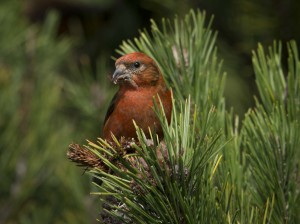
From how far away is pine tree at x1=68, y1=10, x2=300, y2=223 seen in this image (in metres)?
1.70

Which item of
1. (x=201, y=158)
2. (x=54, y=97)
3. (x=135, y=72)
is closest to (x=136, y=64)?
(x=135, y=72)

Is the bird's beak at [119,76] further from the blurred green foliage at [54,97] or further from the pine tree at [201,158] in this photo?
the blurred green foliage at [54,97]

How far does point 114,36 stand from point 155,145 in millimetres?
3439

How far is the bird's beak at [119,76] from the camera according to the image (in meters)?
2.93

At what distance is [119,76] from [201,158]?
132 cm

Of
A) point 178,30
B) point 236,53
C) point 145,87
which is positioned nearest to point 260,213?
point 178,30

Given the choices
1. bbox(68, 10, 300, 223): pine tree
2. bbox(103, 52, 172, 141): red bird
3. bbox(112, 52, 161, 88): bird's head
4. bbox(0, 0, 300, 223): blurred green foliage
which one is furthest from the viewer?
bbox(0, 0, 300, 223): blurred green foliage

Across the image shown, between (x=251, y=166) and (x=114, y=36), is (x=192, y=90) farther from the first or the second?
(x=114, y=36)

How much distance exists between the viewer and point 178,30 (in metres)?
2.47

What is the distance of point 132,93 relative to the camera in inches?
115

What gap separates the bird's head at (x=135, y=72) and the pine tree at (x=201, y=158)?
11.3 inches

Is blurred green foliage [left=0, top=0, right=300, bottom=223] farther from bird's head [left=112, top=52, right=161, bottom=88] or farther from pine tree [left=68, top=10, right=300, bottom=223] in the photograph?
pine tree [left=68, top=10, right=300, bottom=223]

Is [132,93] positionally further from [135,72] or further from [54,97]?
[54,97]

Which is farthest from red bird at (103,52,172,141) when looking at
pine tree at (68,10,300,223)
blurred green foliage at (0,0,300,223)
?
blurred green foliage at (0,0,300,223)
